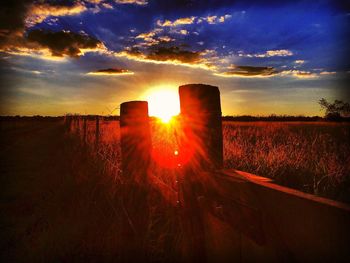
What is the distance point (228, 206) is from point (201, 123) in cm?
75

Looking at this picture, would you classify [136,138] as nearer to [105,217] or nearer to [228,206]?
[105,217]

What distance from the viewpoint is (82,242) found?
11.2 ft

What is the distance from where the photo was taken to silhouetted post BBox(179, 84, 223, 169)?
2.24m

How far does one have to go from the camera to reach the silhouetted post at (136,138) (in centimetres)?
304

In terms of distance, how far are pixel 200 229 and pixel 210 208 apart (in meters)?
0.29

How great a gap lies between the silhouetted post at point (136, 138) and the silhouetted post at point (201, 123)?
0.86m

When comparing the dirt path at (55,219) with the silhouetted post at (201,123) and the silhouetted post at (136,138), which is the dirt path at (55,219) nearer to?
the silhouetted post at (136,138)

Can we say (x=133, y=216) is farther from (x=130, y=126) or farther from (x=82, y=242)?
(x=82, y=242)

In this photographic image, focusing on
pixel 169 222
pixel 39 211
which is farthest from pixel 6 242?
pixel 169 222

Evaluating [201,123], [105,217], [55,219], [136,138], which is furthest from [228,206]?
[55,219]

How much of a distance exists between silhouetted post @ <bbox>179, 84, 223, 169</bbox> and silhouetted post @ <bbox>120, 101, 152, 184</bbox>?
86cm

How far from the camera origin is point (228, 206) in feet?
5.55

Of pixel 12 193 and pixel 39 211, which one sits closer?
pixel 39 211

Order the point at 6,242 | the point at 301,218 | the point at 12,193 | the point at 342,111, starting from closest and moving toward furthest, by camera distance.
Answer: the point at 301,218, the point at 6,242, the point at 12,193, the point at 342,111
